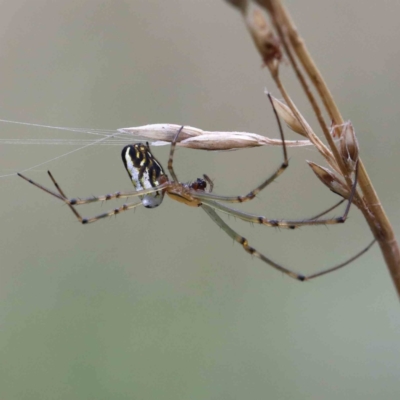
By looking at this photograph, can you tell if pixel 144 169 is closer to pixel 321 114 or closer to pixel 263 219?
pixel 263 219

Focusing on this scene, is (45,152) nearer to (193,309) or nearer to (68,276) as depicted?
(68,276)

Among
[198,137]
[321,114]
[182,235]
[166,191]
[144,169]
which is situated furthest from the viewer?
[182,235]

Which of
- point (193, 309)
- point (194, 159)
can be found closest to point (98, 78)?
point (194, 159)

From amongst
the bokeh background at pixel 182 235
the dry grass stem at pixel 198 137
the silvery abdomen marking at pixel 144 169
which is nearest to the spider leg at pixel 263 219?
the silvery abdomen marking at pixel 144 169

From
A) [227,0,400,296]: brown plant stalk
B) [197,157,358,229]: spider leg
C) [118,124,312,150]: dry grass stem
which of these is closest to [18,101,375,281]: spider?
[197,157,358,229]: spider leg

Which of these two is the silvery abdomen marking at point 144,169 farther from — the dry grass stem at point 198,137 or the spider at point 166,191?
the dry grass stem at point 198,137

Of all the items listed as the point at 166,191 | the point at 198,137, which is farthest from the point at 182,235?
the point at 198,137

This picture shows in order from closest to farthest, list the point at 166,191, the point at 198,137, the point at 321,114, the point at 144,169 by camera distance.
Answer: the point at 321,114, the point at 198,137, the point at 144,169, the point at 166,191
